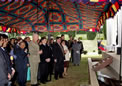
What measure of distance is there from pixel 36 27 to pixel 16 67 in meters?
7.00

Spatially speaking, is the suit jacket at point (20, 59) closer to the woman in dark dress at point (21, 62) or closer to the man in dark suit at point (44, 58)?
the woman in dark dress at point (21, 62)

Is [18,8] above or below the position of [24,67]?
above

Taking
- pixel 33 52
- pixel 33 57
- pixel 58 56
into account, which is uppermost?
pixel 33 52

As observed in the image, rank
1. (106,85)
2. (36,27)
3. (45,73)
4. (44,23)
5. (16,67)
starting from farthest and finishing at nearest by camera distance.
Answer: (36,27), (44,23), (45,73), (16,67), (106,85)

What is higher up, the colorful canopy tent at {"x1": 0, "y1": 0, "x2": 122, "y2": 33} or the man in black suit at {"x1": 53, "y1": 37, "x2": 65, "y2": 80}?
the colorful canopy tent at {"x1": 0, "y1": 0, "x2": 122, "y2": 33}

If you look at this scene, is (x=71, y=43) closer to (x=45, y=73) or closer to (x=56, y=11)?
(x=56, y=11)

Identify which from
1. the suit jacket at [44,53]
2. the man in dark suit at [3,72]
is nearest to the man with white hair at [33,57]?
the suit jacket at [44,53]

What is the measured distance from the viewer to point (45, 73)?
630 cm

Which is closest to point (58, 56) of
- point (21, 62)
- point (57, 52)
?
point (57, 52)

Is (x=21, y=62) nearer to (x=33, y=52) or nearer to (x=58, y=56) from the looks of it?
(x=33, y=52)

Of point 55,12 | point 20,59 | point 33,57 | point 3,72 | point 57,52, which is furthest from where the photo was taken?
point 55,12

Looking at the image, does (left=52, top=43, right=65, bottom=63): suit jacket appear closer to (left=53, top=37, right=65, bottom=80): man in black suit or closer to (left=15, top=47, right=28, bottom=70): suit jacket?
(left=53, top=37, right=65, bottom=80): man in black suit

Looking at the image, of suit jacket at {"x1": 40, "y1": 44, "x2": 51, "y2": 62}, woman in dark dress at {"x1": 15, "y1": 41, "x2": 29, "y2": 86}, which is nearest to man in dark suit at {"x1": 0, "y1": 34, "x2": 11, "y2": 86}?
woman in dark dress at {"x1": 15, "y1": 41, "x2": 29, "y2": 86}

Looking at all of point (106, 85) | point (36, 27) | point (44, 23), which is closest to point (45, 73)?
point (106, 85)
